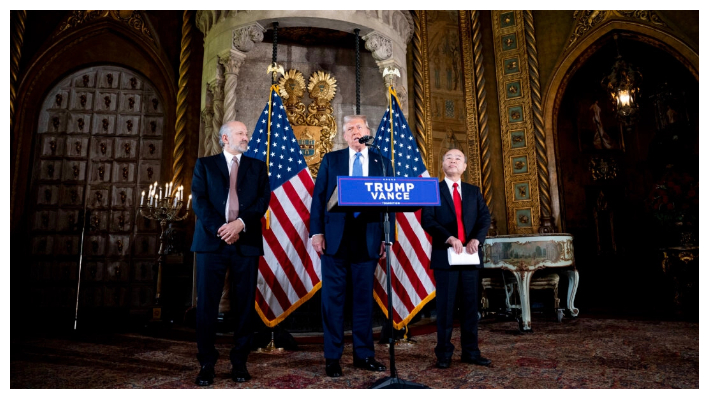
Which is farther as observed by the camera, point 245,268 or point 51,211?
point 51,211

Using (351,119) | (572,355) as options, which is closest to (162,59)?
(351,119)

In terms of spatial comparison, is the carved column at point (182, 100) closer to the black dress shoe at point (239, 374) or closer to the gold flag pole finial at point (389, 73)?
the gold flag pole finial at point (389, 73)

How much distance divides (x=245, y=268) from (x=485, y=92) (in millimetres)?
5644

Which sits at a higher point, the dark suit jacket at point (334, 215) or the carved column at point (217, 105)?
the carved column at point (217, 105)

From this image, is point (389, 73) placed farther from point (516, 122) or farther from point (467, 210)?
point (467, 210)

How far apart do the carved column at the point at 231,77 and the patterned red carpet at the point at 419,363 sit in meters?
2.77

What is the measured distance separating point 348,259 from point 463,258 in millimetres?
778

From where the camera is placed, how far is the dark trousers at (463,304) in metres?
2.82

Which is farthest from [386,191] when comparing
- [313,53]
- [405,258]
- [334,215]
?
[313,53]

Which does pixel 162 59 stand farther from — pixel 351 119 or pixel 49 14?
pixel 351 119

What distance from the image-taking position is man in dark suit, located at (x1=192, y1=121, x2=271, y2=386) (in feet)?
8.07

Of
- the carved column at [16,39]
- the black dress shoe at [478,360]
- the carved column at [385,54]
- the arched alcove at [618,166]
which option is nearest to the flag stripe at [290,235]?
the black dress shoe at [478,360]

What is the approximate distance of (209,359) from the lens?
7.91 feet

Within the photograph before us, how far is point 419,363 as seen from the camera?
2.90 metres
